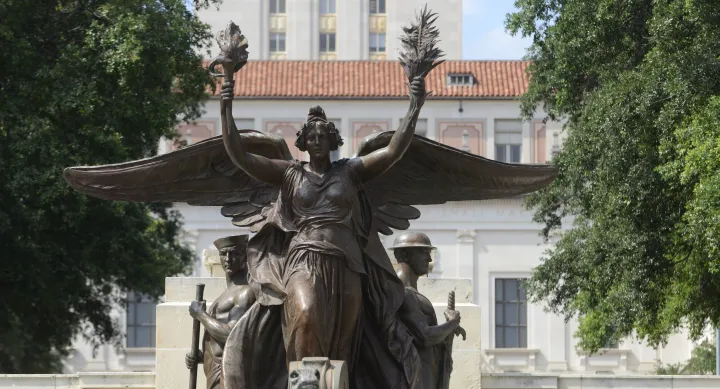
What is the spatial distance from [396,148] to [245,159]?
3.17ft

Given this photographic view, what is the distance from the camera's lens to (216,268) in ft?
54.9

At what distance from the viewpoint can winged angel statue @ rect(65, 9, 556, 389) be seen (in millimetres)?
10883

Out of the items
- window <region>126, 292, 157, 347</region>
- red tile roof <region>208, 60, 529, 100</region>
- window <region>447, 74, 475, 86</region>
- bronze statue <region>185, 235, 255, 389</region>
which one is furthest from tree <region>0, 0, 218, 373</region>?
window <region>447, 74, 475, 86</region>

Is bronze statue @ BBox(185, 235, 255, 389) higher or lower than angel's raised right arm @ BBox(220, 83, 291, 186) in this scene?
lower

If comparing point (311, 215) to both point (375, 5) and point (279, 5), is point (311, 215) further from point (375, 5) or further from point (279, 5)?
point (279, 5)

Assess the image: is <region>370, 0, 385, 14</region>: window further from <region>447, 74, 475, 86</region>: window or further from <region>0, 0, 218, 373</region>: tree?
<region>0, 0, 218, 373</region>: tree

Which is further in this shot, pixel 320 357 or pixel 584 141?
pixel 584 141

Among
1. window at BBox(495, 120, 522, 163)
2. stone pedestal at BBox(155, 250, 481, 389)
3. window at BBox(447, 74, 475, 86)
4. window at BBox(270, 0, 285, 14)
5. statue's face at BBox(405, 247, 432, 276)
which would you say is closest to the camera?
statue's face at BBox(405, 247, 432, 276)

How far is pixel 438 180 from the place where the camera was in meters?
12.0

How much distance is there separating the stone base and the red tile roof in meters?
50.5

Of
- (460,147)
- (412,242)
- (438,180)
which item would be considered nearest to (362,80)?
(460,147)

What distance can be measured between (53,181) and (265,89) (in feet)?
130

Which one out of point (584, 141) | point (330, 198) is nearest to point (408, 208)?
point (330, 198)

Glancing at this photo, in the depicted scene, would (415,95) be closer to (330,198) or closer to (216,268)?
(330,198)
